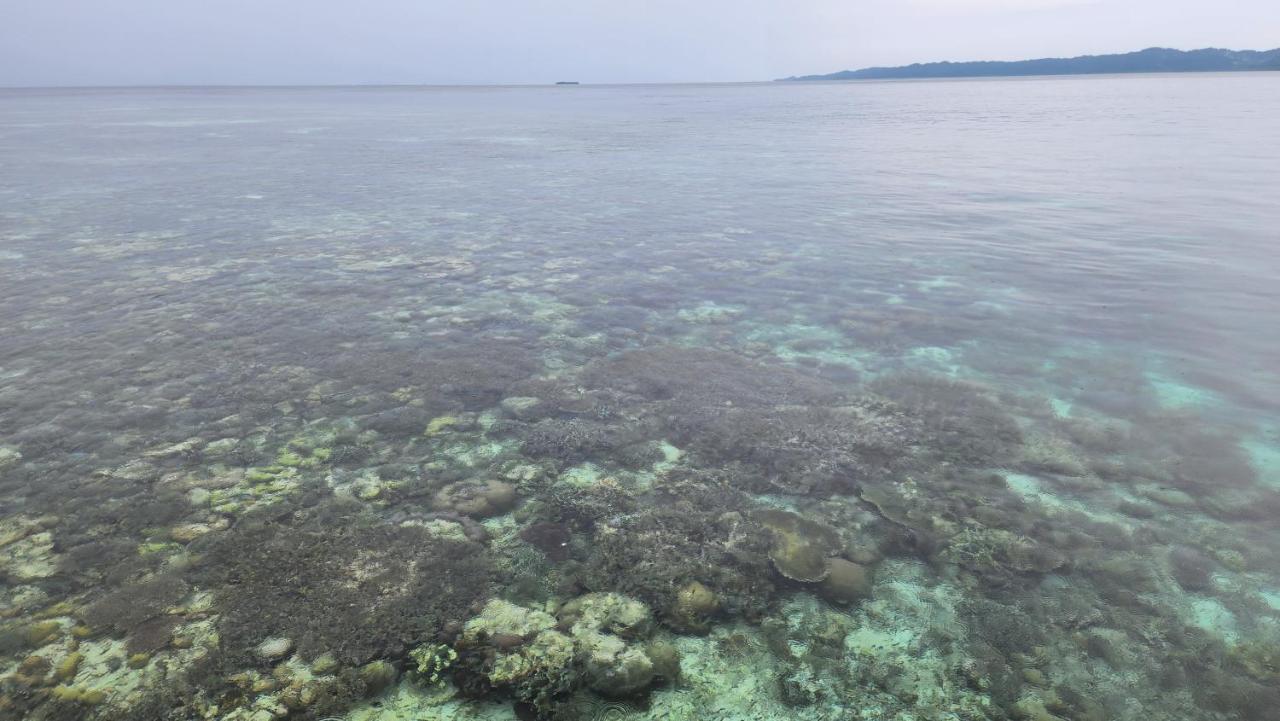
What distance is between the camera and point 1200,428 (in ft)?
20.7

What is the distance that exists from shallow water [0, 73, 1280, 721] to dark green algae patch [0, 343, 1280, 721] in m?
0.03

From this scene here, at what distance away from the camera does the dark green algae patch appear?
3574mm

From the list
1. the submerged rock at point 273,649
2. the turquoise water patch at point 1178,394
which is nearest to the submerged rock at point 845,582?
the submerged rock at point 273,649

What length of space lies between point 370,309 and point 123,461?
13.6 ft

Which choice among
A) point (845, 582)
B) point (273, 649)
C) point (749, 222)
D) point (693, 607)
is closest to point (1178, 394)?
Answer: point (845, 582)

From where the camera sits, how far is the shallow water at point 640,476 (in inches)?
145

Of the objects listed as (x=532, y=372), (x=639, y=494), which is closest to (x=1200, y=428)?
(x=639, y=494)

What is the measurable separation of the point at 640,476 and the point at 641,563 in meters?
1.11

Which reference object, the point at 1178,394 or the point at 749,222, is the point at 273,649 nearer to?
the point at 1178,394

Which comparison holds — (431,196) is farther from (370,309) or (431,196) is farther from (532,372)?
(532,372)

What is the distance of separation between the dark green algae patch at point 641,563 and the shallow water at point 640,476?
0.09 ft

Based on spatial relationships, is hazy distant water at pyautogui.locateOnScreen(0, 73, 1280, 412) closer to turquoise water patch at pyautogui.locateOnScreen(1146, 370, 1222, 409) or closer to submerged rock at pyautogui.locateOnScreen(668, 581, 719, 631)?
turquoise water patch at pyautogui.locateOnScreen(1146, 370, 1222, 409)

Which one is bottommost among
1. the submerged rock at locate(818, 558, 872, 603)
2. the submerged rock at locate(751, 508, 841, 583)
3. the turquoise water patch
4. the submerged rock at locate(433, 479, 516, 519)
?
the submerged rock at locate(818, 558, 872, 603)

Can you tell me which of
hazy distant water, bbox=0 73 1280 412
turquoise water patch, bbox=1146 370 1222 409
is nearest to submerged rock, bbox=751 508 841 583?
turquoise water patch, bbox=1146 370 1222 409
